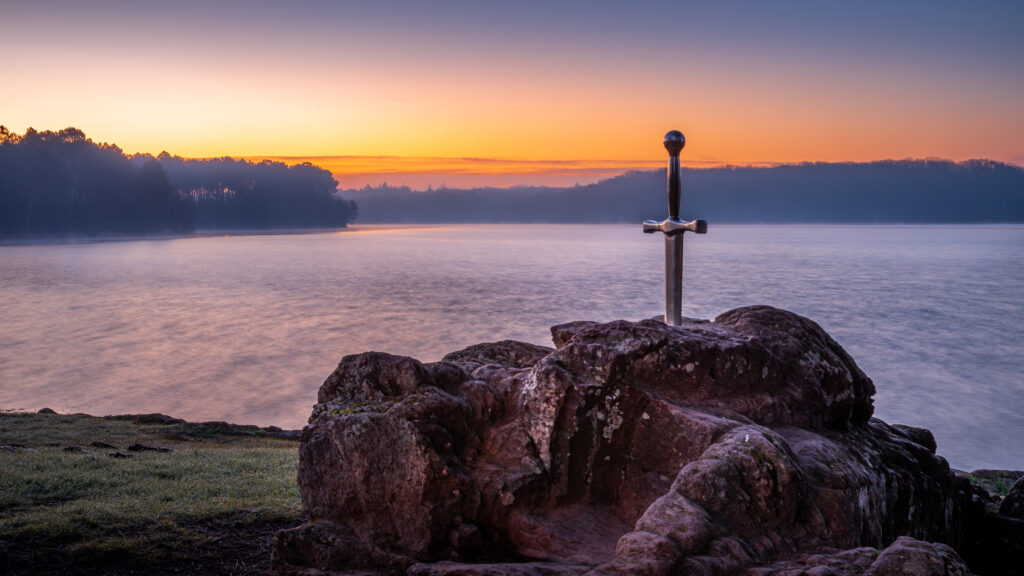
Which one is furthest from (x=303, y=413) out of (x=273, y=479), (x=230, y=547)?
(x=230, y=547)

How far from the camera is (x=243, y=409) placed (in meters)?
32.8

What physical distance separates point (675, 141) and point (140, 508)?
8461 millimetres

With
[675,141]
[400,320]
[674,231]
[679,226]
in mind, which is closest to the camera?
[675,141]

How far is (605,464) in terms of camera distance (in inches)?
260

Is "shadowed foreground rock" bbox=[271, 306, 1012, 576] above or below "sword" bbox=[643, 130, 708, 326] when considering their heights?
below

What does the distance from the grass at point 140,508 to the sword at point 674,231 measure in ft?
16.8

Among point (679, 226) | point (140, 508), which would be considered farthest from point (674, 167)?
point (140, 508)

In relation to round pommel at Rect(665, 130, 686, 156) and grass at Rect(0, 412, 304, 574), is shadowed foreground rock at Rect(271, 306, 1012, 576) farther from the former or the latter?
grass at Rect(0, 412, 304, 574)

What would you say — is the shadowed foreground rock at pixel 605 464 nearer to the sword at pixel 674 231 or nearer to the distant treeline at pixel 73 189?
the sword at pixel 674 231

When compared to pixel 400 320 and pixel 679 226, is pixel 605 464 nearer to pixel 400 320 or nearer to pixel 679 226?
pixel 679 226

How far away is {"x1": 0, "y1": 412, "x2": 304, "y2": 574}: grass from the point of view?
8.09 metres

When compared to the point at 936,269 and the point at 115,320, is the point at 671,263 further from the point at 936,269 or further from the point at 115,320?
the point at 936,269

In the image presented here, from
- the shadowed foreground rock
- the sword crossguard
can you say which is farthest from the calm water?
the sword crossguard

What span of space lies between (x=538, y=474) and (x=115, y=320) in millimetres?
63300
